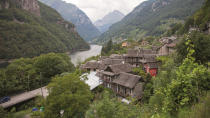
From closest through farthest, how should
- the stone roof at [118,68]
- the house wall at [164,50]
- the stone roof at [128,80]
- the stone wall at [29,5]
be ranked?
the stone roof at [128,80] → the stone roof at [118,68] → the house wall at [164,50] → the stone wall at [29,5]

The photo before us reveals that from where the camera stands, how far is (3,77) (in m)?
30.3

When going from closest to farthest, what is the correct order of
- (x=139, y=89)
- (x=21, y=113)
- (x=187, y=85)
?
A: (x=187, y=85)
(x=139, y=89)
(x=21, y=113)

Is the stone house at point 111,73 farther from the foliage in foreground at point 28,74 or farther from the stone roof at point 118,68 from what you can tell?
the foliage in foreground at point 28,74

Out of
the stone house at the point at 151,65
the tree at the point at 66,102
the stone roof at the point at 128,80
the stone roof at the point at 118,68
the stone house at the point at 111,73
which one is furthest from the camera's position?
the stone house at the point at 151,65

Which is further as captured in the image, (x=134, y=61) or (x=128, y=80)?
(x=134, y=61)

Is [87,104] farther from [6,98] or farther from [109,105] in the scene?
[6,98]

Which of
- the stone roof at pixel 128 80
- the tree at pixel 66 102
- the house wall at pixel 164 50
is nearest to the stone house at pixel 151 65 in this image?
the house wall at pixel 164 50

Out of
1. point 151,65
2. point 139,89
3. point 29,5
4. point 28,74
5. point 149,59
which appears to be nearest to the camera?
point 139,89

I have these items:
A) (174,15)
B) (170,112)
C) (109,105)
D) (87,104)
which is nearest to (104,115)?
(109,105)

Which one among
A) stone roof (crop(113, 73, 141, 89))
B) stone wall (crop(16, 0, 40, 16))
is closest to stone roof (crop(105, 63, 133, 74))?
stone roof (crop(113, 73, 141, 89))

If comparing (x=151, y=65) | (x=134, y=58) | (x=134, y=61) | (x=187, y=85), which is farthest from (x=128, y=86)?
(x=187, y=85)

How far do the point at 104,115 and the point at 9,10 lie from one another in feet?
522

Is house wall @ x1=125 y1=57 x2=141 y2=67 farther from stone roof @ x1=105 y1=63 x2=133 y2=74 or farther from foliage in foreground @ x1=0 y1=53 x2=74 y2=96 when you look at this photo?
foliage in foreground @ x1=0 y1=53 x2=74 y2=96

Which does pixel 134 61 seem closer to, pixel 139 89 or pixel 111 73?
pixel 111 73
